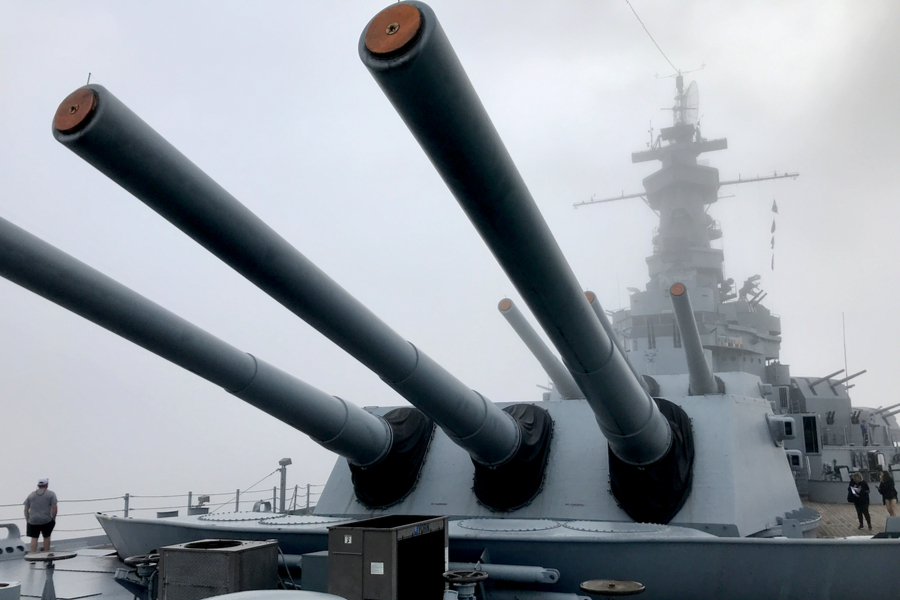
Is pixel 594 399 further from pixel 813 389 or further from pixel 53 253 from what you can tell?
pixel 813 389

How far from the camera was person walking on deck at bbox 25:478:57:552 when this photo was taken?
7363 millimetres

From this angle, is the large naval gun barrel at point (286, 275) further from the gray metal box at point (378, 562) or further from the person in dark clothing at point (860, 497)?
the person in dark clothing at point (860, 497)

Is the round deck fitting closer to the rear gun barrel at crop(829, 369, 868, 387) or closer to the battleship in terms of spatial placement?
the battleship

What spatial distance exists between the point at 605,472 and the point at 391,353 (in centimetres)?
256

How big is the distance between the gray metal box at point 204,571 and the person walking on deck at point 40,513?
4.29m

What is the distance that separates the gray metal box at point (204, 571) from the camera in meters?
3.91

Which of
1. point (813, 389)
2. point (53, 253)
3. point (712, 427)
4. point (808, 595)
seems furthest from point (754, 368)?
point (53, 253)

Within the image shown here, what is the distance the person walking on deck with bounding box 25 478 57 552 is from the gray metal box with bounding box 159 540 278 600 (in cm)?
429

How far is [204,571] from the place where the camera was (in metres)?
3.94

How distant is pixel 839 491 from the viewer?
1521 cm

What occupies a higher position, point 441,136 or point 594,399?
point 441,136

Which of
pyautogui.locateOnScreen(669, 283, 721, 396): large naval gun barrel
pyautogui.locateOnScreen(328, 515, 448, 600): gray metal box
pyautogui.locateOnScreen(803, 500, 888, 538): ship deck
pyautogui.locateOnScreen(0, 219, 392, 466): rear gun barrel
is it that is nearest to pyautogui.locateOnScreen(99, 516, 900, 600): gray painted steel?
pyautogui.locateOnScreen(328, 515, 448, 600): gray metal box

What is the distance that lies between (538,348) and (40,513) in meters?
5.31

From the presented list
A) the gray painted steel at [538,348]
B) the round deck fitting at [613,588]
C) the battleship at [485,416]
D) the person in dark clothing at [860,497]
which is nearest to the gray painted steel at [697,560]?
the battleship at [485,416]
